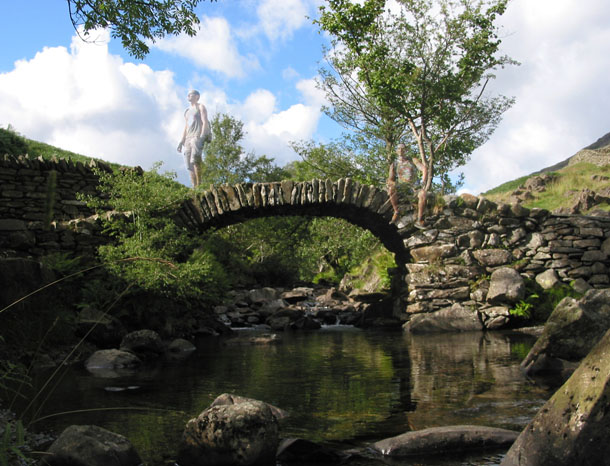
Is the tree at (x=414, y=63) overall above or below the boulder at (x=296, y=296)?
above

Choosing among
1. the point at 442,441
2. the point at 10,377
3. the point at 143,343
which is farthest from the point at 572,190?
the point at 10,377

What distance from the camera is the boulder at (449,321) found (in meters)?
13.9

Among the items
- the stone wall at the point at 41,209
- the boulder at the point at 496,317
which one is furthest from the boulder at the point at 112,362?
the boulder at the point at 496,317

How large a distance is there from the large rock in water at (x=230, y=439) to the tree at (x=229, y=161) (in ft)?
105

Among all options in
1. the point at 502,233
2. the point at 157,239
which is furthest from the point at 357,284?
the point at 157,239

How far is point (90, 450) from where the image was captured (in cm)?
367

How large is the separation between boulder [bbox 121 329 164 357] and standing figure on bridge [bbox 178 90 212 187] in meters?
10.4

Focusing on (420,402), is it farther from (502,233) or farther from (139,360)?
(502,233)

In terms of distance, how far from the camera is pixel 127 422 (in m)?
4.99

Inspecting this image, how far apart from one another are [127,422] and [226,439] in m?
1.51

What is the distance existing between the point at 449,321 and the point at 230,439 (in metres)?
11.0

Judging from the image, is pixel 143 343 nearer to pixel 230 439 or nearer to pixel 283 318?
pixel 230 439

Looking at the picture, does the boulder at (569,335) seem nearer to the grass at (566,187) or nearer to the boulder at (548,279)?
the boulder at (548,279)

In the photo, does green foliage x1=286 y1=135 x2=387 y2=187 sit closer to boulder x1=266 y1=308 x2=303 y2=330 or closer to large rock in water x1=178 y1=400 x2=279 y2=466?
boulder x1=266 y1=308 x2=303 y2=330
